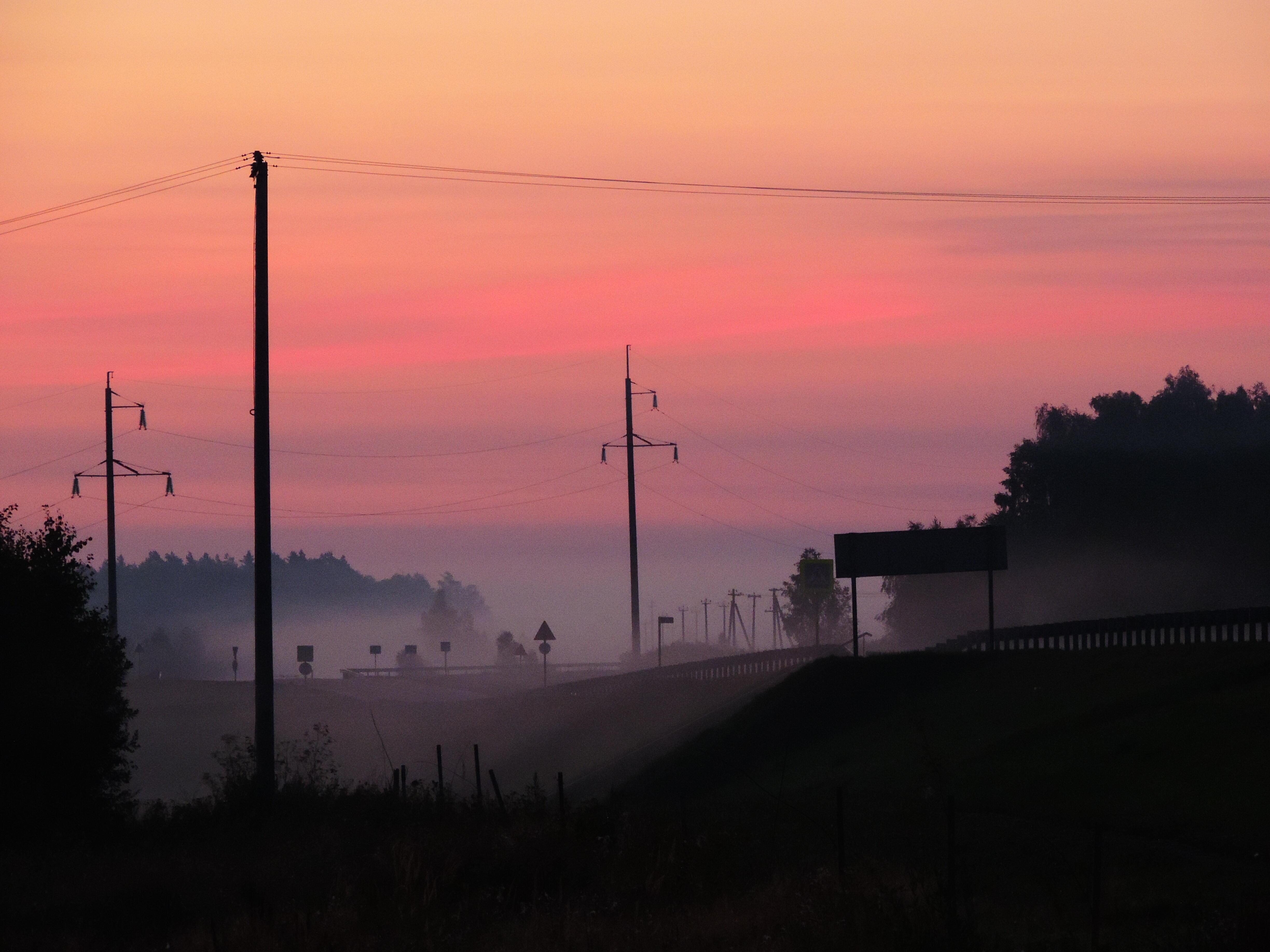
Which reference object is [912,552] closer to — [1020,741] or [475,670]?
[1020,741]

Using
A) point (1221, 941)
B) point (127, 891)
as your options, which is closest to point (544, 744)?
point (127, 891)

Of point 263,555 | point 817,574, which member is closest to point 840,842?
point 263,555

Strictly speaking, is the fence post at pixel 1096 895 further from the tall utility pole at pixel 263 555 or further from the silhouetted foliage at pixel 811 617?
the silhouetted foliage at pixel 811 617

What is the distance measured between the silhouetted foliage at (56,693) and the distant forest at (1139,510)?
72.1 metres

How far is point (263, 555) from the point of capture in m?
27.9

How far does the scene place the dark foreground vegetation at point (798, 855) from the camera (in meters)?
17.0

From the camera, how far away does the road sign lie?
195 feet

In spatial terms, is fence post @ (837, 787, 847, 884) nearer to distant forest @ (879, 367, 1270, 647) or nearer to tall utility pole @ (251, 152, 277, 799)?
tall utility pole @ (251, 152, 277, 799)

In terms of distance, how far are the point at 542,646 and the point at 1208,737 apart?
162 feet

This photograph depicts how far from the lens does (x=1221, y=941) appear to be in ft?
48.1

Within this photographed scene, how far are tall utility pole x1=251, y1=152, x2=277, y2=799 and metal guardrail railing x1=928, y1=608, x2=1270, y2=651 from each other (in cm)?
2151

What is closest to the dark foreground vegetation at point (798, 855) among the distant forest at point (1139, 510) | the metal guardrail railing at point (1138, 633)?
the metal guardrail railing at point (1138, 633)

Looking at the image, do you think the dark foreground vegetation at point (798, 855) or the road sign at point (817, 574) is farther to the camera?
the road sign at point (817, 574)

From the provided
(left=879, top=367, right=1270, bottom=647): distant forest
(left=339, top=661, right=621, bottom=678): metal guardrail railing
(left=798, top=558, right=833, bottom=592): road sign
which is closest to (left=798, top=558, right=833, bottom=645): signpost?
(left=798, top=558, right=833, bottom=592): road sign
